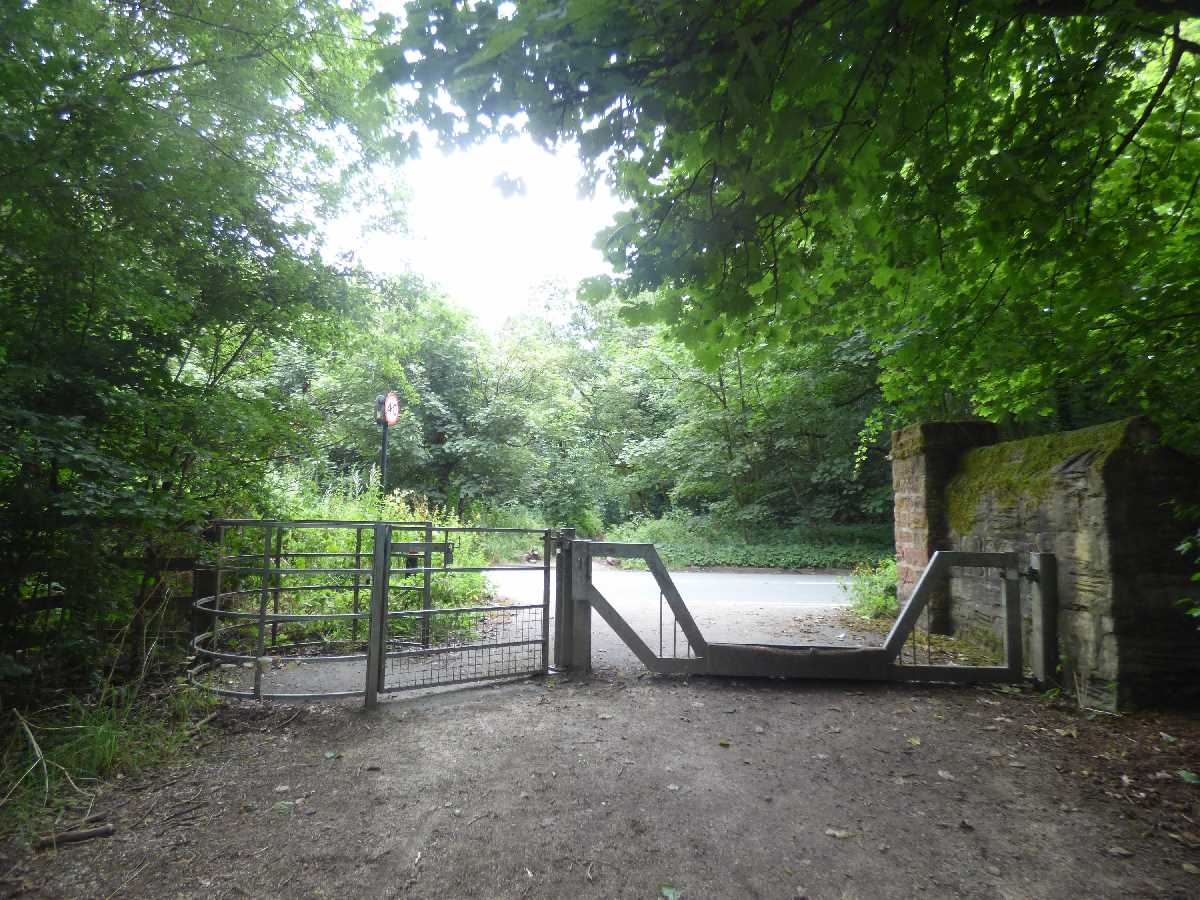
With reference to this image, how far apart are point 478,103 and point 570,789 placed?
11.9 feet

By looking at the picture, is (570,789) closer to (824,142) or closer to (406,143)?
(406,143)

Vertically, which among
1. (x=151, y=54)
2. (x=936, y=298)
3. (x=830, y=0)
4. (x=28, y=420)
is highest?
(x=151, y=54)

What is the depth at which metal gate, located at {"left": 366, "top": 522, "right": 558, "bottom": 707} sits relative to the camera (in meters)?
4.40

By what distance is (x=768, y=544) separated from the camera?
16.4 meters

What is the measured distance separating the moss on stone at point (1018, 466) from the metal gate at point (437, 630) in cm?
415

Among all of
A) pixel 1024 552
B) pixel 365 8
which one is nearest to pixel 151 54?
pixel 365 8

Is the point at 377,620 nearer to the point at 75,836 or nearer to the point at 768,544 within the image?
the point at 75,836

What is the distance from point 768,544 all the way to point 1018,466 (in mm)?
11370

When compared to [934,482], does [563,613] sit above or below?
below

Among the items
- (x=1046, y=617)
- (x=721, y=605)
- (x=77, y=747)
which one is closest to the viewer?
(x=77, y=747)

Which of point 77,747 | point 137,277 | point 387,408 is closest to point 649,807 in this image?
point 77,747

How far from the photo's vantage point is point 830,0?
9.43ft

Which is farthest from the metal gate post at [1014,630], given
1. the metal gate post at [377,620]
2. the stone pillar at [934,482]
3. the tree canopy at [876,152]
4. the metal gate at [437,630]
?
the metal gate post at [377,620]

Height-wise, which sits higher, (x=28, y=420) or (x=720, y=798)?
(x=28, y=420)
